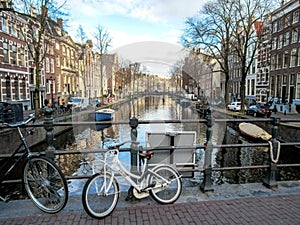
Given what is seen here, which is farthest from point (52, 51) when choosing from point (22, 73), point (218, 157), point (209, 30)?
point (218, 157)

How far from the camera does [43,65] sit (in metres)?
30.2

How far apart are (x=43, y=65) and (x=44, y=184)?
1210 inches

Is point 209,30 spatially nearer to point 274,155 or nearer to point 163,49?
point 163,49

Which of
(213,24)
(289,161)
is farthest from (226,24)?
(289,161)

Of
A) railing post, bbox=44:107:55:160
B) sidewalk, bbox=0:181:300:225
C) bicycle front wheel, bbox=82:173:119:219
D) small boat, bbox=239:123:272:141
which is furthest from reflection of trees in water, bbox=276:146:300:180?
railing post, bbox=44:107:55:160

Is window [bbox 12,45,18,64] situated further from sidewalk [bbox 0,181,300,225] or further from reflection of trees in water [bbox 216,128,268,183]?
sidewalk [bbox 0,181,300,225]

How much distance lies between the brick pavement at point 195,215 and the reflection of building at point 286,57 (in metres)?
26.0

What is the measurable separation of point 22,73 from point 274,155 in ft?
88.1

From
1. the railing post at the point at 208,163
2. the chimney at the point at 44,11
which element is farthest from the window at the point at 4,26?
the railing post at the point at 208,163

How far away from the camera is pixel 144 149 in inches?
131

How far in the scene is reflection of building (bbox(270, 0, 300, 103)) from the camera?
2617cm

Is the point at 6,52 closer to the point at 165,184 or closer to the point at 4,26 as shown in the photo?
the point at 4,26

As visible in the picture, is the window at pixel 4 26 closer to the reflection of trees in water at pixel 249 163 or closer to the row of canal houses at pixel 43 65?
the row of canal houses at pixel 43 65

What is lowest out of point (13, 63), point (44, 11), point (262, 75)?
point (13, 63)
